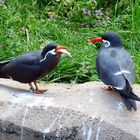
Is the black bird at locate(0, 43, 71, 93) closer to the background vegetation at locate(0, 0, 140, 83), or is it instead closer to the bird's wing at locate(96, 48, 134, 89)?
the bird's wing at locate(96, 48, 134, 89)

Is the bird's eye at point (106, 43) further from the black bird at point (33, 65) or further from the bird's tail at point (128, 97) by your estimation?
the bird's tail at point (128, 97)

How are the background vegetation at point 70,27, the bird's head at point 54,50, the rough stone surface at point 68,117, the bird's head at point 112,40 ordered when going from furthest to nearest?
the background vegetation at point 70,27 < the bird's head at point 112,40 < the bird's head at point 54,50 < the rough stone surface at point 68,117

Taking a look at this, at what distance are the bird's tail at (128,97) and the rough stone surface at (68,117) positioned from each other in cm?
5

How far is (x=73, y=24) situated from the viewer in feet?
22.1

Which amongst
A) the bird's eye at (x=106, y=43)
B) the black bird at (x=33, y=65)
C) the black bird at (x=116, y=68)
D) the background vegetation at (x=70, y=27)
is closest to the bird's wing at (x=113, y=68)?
the black bird at (x=116, y=68)

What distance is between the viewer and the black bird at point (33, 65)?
4750mm

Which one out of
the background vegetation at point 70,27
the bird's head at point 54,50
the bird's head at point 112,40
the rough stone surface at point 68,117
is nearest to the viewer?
the rough stone surface at point 68,117

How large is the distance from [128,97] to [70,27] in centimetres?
231

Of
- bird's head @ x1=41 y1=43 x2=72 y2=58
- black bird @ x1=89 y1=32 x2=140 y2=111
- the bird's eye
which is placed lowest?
black bird @ x1=89 y1=32 x2=140 y2=111

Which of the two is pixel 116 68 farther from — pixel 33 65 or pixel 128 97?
pixel 33 65

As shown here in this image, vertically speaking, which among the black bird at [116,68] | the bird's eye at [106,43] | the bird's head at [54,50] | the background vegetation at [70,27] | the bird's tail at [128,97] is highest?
the bird's head at [54,50]

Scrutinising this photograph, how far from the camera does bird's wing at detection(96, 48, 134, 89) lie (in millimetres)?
4562

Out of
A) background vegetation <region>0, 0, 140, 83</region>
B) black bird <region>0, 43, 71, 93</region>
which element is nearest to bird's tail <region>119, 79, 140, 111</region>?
black bird <region>0, 43, 71, 93</region>

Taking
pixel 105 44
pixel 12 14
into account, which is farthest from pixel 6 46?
pixel 105 44
